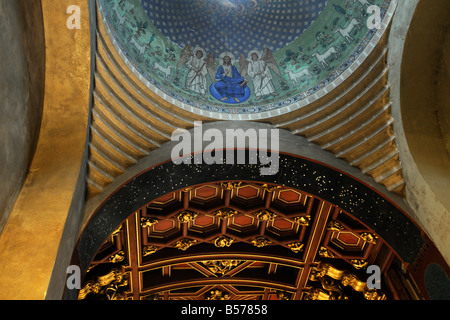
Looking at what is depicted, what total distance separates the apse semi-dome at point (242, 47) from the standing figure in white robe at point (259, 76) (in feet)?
0.07

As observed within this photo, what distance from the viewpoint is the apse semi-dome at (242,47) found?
8.40 metres

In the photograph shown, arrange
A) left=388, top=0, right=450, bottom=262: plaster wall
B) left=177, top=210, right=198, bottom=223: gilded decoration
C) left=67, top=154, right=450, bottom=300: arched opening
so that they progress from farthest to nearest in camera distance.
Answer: left=177, top=210, right=198, bottom=223: gilded decoration < left=67, top=154, right=450, bottom=300: arched opening < left=388, top=0, right=450, bottom=262: plaster wall

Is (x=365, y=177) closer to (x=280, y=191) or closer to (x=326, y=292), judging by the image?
(x=280, y=191)

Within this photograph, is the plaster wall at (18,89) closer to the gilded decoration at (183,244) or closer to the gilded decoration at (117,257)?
the gilded decoration at (117,257)

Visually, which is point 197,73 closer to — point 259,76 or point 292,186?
point 259,76

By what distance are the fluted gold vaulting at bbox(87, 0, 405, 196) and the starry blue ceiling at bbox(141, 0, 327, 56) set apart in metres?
2.36

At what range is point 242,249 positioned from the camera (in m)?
9.71

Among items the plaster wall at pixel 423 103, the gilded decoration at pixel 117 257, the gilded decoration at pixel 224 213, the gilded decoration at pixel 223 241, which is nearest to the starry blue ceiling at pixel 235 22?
the plaster wall at pixel 423 103

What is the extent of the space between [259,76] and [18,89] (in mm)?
5513

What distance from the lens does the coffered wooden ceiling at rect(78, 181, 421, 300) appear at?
866 centimetres

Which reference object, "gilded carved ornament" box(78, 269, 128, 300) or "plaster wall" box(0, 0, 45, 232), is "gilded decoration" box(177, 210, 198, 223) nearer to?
"gilded carved ornament" box(78, 269, 128, 300)

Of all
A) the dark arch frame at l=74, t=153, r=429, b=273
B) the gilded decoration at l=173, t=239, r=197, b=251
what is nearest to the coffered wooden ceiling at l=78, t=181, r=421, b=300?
the gilded decoration at l=173, t=239, r=197, b=251

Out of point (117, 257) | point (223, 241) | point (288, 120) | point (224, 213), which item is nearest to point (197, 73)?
point (288, 120)
